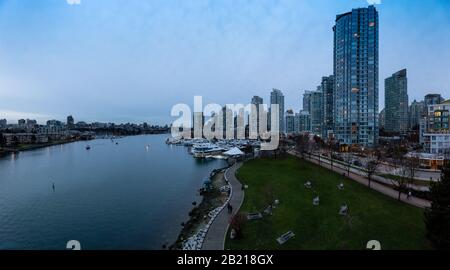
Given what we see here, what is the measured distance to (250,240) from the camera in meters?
9.38

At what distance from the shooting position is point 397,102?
95750 mm

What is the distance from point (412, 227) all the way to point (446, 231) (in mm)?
2602

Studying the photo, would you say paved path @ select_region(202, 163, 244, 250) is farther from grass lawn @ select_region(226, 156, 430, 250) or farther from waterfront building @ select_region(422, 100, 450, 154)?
waterfront building @ select_region(422, 100, 450, 154)

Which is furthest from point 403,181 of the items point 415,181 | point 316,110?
point 316,110

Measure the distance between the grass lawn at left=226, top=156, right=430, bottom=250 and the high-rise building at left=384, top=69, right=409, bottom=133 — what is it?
9790 cm

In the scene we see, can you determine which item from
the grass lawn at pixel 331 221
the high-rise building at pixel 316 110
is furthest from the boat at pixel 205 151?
the high-rise building at pixel 316 110

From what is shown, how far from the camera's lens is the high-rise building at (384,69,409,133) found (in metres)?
94.8

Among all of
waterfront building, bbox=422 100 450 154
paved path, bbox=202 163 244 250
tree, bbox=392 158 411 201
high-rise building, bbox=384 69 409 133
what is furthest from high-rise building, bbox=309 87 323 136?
paved path, bbox=202 163 244 250

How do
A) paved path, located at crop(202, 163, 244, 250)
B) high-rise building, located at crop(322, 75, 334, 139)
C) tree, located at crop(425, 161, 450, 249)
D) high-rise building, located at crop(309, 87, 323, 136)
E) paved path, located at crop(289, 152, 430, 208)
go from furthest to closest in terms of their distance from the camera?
high-rise building, located at crop(309, 87, 323, 136) → high-rise building, located at crop(322, 75, 334, 139) → paved path, located at crop(289, 152, 430, 208) → paved path, located at crop(202, 163, 244, 250) → tree, located at crop(425, 161, 450, 249)

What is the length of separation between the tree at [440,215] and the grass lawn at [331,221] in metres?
0.68

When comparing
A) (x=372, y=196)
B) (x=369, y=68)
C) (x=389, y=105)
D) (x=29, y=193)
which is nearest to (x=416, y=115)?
(x=389, y=105)

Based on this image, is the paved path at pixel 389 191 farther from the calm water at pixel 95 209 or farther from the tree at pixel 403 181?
the calm water at pixel 95 209
